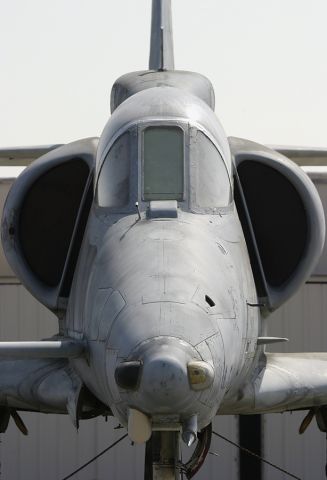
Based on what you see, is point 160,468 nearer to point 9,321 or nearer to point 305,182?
point 305,182

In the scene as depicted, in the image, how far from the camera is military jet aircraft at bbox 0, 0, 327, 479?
293 inches

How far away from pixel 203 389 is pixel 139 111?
2.70 m

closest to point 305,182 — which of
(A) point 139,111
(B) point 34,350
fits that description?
(A) point 139,111

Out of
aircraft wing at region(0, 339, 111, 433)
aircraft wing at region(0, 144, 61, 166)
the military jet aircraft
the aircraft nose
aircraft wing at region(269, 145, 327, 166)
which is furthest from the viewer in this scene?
aircraft wing at region(0, 144, 61, 166)

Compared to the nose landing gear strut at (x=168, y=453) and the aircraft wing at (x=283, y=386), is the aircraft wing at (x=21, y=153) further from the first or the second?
the nose landing gear strut at (x=168, y=453)

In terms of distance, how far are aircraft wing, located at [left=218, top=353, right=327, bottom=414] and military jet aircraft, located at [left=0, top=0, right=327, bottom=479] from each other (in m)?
0.01

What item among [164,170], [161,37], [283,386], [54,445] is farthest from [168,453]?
[54,445]

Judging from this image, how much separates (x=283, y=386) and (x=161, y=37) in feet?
15.3

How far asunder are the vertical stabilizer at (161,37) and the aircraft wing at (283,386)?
144 inches

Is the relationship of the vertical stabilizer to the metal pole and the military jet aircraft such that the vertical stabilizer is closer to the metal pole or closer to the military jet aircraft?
the military jet aircraft

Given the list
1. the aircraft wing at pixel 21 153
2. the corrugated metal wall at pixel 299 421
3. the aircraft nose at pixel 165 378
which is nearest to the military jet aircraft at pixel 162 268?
the aircraft nose at pixel 165 378

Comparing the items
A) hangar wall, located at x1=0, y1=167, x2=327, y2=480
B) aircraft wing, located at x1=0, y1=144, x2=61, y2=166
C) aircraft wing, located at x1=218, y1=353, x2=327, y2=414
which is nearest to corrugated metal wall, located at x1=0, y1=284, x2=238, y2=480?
hangar wall, located at x1=0, y1=167, x2=327, y2=480

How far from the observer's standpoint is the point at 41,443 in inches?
645

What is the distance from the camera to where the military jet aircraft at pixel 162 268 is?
24.4 feet
